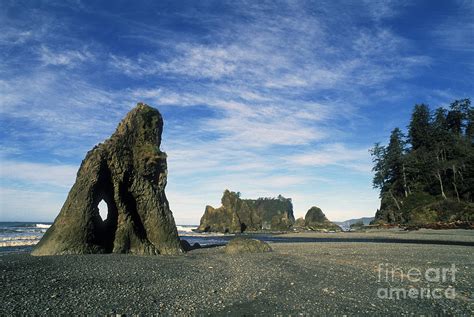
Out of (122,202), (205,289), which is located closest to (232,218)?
(122,202)

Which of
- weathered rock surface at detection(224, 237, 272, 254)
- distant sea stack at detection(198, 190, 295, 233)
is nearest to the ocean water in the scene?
weathered rock surface at detection(224, 237, 272, 254)

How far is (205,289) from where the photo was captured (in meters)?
11.7

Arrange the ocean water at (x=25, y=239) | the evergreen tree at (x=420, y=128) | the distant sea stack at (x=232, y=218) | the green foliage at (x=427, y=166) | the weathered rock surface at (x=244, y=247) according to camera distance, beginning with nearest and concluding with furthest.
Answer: the weathered rock surface at (x=244, y=247), the ocean water at (x=25, y=239), the green foliage at (x=427, y=166), the evergreen tree at (x=420, y=128), the distant sea stack at (x=232, y=218)

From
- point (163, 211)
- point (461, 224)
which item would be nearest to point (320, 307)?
point (163, 211)

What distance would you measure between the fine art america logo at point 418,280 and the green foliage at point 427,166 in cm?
5894

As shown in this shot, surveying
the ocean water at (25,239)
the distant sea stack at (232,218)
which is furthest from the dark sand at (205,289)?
the distant sea stack at (232,218)

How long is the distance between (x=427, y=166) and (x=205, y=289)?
8572 centimetres

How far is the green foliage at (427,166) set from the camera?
6881 cm

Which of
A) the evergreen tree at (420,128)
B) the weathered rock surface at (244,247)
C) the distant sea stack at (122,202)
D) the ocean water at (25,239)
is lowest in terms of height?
the ocean water at (25,239)

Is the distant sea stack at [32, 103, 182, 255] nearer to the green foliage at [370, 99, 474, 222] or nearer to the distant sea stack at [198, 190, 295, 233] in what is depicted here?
the green foliage at [370, 99, 474, 222]

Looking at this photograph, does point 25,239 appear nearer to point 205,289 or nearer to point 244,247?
point 244,247

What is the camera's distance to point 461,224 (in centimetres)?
5472

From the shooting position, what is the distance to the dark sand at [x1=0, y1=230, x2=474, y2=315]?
916 cm

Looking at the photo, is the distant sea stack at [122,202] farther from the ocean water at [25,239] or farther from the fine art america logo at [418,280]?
the fine art america logo at [418,280]
